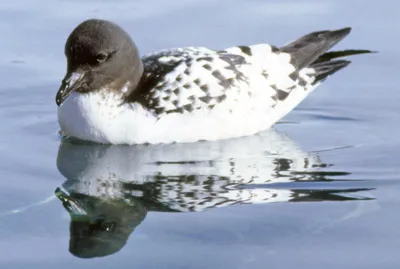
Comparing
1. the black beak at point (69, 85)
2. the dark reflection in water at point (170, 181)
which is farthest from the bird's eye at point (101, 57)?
the dark reflection in water at point (170, 181)

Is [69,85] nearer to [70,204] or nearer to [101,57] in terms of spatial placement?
[101,57]

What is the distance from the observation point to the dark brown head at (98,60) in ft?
29.1

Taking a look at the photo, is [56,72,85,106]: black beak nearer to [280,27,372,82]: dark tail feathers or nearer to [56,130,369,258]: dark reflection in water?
[56,130,369,258]: dark reflection in water

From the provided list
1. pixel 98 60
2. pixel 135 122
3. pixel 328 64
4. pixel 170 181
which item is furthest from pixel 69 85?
pixel 328 64

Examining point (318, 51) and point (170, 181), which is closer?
point (170, 181)

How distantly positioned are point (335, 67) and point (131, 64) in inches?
83.6

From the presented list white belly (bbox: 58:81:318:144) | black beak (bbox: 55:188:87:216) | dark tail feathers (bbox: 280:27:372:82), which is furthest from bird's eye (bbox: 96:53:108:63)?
dark tail feathers (bbox: 280:27:372:82)

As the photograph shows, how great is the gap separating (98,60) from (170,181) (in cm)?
143

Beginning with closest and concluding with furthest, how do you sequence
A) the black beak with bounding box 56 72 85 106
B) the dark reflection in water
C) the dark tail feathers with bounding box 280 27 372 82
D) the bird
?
the dark reflection in water < the black beak with bounding box 56 72 85 106 < the bird < the dark tail feathers with bounding box 280 27 372 82

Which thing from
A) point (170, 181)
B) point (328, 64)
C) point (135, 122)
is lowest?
point (170, 181)

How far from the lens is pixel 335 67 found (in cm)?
1013

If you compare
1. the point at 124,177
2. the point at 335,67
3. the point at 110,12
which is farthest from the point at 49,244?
the point at 110,12

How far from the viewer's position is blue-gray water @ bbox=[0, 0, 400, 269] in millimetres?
7000

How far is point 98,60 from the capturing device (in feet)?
29.6
